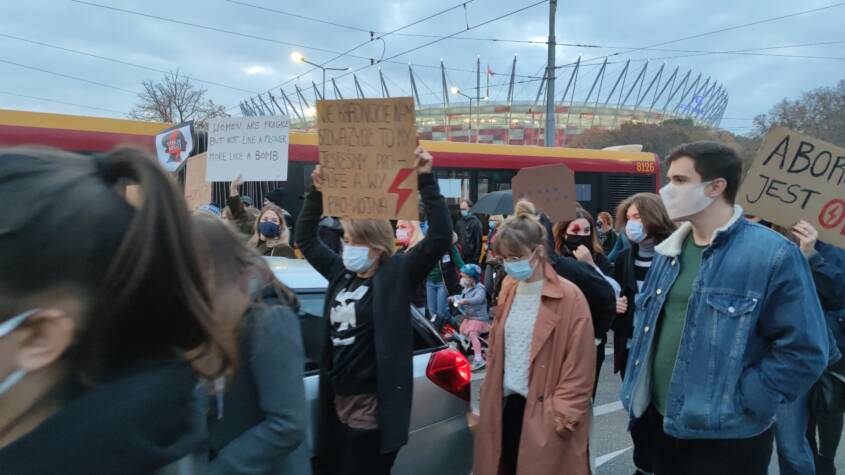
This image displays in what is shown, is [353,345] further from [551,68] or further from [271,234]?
[551,68]

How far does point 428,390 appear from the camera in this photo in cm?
294

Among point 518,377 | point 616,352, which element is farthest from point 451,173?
point 518,377

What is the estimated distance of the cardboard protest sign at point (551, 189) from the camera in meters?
4.61

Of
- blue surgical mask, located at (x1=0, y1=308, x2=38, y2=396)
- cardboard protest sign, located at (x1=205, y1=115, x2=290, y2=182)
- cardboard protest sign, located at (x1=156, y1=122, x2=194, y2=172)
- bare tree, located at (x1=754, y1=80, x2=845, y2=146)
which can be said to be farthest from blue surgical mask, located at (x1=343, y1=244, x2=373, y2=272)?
→ bare tree, located at (x1=754, y1=80, x2=845, y2=146)

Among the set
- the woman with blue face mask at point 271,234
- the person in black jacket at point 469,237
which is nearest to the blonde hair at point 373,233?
the woman with blue face mask at point 271,234

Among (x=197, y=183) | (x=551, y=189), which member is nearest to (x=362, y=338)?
(x=551, y=189)

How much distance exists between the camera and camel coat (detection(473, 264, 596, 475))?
2.73 meters

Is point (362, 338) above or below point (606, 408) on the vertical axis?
above

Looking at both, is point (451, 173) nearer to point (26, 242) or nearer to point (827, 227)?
point (827, 227)

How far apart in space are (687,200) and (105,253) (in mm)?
2278

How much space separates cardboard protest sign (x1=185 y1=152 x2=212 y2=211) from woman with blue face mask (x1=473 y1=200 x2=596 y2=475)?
296cm

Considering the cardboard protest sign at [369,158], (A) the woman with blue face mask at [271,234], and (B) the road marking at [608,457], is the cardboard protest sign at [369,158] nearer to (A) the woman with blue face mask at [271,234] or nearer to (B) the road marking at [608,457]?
(B) the road marking at [608,457]

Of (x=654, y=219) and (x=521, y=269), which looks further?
(x=654, y=219)

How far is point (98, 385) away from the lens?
83 centimetres
